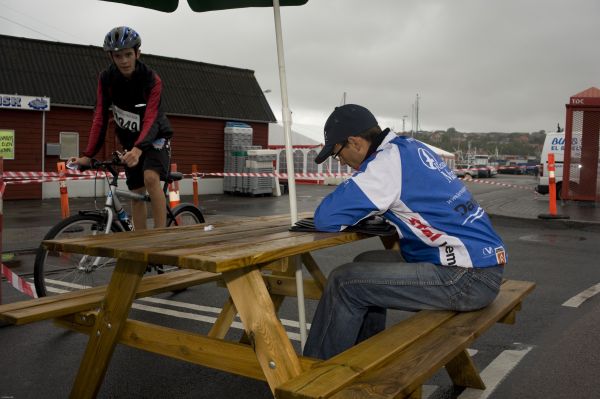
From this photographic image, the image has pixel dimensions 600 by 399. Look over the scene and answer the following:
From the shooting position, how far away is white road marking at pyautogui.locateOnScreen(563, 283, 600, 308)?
643 cm

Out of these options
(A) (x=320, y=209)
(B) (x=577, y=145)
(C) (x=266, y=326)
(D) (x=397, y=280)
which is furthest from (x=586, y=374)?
(B) (x=577, y=145)

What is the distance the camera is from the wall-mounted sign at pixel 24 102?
69.4 feet

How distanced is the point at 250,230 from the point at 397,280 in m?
1.03

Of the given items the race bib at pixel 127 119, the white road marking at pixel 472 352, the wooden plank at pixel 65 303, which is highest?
the race bib at pixel 127 119

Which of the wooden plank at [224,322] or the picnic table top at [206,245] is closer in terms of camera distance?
the picnic table top at [206,245]

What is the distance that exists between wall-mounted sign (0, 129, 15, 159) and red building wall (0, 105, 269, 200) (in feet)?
0.50

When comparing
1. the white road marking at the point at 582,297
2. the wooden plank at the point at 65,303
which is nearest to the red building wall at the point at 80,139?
the wooden plank at the point at 65,303

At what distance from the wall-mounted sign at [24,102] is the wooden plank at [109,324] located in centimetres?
1997

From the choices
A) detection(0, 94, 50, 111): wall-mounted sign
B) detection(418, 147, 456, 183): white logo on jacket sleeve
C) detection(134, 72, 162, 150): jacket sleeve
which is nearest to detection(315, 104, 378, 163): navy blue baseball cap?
detection(418, 147, 456, 183): white logo on jacket sleeve

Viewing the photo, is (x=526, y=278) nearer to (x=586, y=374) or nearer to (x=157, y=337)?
(x=586, y=374)

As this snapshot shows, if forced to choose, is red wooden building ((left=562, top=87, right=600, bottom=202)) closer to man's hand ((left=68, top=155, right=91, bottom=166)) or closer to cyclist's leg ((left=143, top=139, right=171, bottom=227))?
cyclist's leg ((left=143, top=139, right=171, bottom=227))

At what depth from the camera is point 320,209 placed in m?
3.43

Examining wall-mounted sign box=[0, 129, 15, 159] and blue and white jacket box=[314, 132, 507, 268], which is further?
wall-mounted sign box=[0, 129, 15, 159]

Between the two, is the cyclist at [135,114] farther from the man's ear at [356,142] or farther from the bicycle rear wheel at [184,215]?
the man's ear at [356,142]
